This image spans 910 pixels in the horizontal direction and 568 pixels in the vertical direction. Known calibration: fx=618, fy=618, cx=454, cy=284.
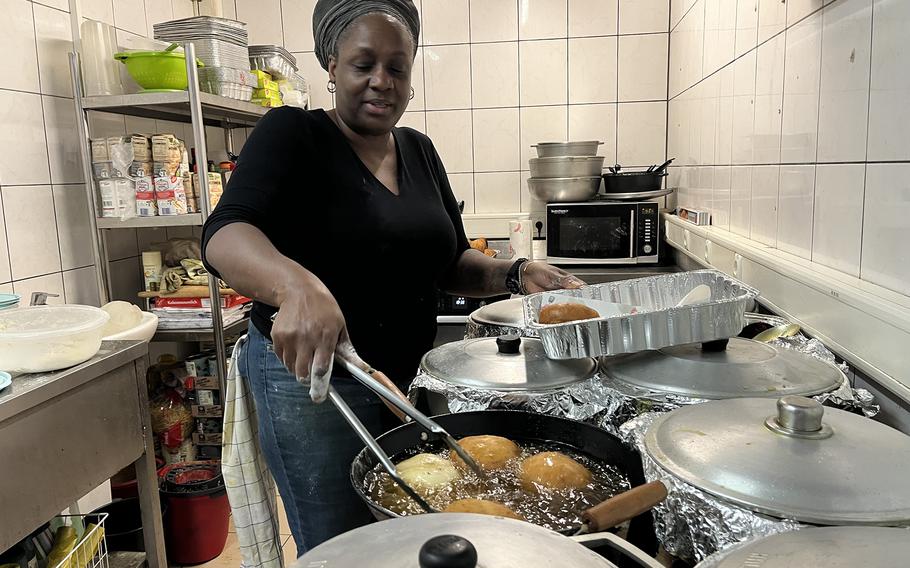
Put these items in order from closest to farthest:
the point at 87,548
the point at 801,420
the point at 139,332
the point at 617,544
Result: the point at 617,544 < the point at 801,420 < the point at 87,548 < the point at 139,332

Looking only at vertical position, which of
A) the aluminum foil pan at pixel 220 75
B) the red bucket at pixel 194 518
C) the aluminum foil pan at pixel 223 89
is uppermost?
the aluminum foil pan at pixel 220 75

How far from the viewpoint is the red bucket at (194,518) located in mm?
2117

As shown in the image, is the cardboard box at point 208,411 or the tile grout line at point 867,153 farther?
the cardboard box at point 208,411

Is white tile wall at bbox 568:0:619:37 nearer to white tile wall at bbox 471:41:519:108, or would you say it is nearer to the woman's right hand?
white tile wall at bbox 471:41:519:108

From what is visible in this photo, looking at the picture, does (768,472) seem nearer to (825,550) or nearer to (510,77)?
(825,550)

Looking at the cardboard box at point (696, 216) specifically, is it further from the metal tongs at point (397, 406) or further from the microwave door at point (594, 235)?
the metal tongs at point (397, 406)

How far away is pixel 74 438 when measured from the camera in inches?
61.0

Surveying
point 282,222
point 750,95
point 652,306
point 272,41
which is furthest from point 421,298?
point 272,41

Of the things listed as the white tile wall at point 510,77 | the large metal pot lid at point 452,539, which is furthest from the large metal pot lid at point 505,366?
the white tile wall at point 510,77

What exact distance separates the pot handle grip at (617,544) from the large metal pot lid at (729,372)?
400 millimetres

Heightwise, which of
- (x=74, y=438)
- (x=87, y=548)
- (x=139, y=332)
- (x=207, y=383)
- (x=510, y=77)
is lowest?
(x=87, y=548)

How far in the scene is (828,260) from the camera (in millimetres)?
1240

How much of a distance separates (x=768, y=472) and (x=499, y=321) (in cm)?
88

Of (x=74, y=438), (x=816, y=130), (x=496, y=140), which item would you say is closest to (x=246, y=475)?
(x=74, y=438)
